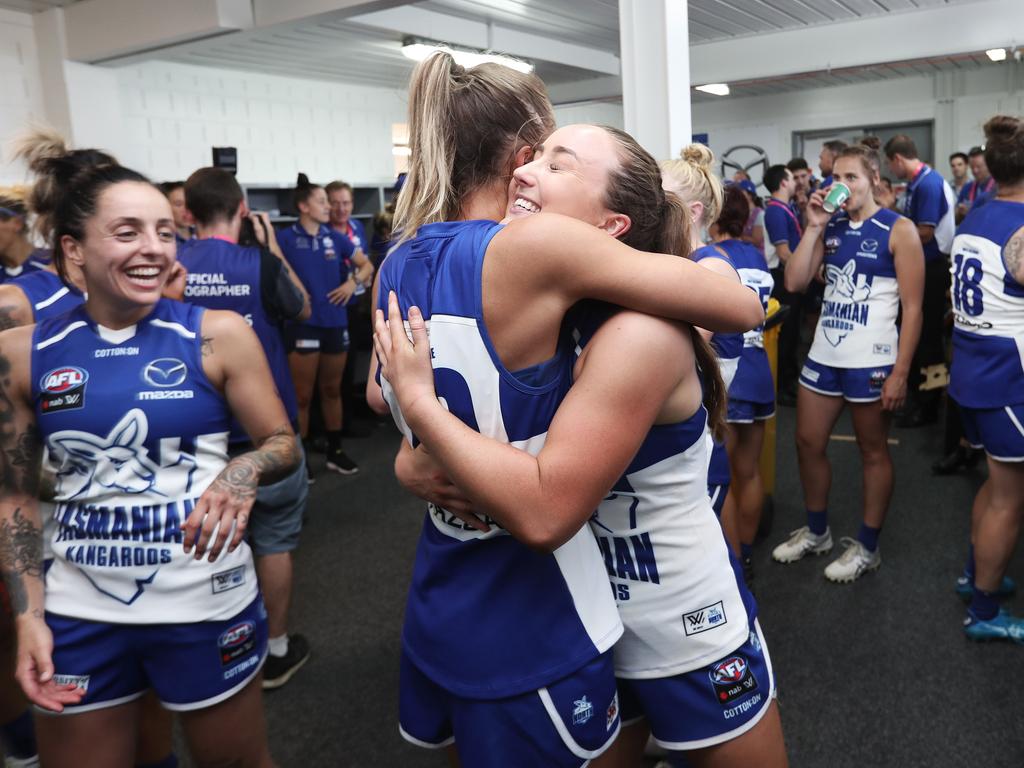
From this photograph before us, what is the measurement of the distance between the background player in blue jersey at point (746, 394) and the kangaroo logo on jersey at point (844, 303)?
352mm

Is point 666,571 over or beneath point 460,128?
beneath

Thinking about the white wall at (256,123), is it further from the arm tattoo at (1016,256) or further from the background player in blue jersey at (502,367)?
the background player in blue jersey at (502,367)

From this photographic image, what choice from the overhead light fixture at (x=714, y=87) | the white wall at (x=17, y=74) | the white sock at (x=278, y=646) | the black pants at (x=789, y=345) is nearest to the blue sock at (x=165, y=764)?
the white sock at (x=278, y=646)

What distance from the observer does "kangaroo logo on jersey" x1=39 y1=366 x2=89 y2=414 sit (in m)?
1.45

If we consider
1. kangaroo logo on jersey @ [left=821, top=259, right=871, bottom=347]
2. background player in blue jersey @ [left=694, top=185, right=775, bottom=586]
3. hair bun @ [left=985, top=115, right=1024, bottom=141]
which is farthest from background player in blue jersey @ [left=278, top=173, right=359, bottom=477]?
hair bun @ [left=985, top=115, right=1024, bottom=141]

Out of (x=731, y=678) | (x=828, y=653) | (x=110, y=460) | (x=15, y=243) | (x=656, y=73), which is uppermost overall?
(x=656, y=73)

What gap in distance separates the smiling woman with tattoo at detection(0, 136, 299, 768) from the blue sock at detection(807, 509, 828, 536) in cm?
255

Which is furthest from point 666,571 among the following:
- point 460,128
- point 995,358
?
point 995,358

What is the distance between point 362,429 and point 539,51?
194 inches

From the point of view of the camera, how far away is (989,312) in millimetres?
2631

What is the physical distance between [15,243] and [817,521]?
11.0ft

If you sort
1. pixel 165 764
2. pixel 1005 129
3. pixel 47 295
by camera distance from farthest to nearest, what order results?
pixel 1005 129 → pixel 47 295 → pixel 165 764

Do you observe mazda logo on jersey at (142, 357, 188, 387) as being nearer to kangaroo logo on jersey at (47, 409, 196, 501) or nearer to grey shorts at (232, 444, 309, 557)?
kangaroo logo on jersey at (47, 409, 196, 501)

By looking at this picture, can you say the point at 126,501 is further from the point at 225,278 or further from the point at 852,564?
the point at 852,564
